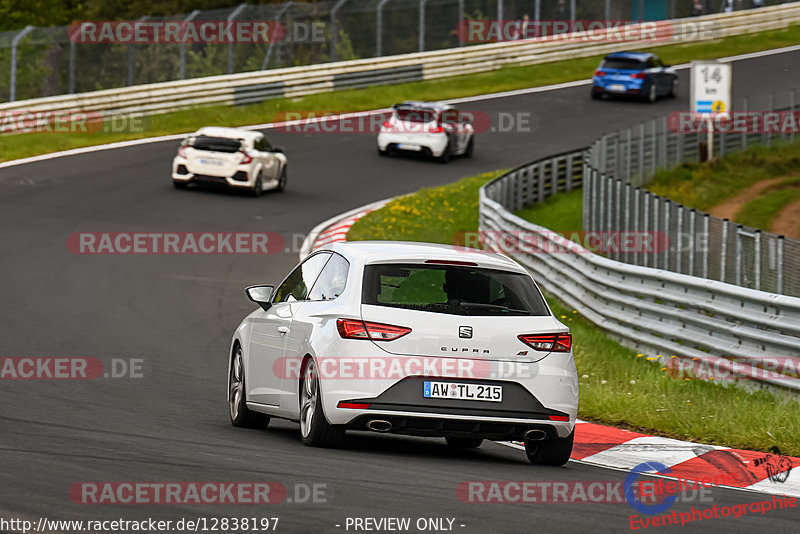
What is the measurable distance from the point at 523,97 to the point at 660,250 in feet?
90.3

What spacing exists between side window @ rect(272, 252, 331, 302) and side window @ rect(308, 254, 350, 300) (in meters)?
0.15

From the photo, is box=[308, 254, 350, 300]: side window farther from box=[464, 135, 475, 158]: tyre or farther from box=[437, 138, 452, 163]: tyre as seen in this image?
box=[464, 135, 475, 158]: tyre

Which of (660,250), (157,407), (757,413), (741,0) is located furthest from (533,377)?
(741,0)

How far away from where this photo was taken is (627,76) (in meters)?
44.7

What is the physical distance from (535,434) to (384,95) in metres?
34.9

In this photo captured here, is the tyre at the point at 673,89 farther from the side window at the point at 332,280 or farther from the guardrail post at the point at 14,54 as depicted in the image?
the side window at the point at 332,280

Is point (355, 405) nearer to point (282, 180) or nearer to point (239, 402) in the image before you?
point (239, 402)

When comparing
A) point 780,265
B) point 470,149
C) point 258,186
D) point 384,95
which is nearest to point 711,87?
point 470,149

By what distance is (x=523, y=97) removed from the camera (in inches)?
1742

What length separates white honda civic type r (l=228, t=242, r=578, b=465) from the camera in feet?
28.8

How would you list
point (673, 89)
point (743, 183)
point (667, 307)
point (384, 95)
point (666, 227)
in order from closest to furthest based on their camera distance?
1. point (667, 307)
2. point (666, 227)
3. point (743, 183)
4. point (384, 95)
5. point (673, 89)

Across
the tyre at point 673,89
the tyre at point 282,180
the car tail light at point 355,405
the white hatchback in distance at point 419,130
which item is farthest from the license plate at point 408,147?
the car tail light at point 355,405

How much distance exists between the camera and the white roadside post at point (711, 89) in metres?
33.9

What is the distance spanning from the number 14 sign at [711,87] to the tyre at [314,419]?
26248 millimetres
